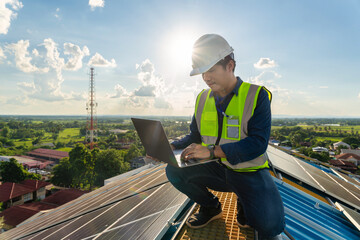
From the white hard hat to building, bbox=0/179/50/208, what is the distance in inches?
963

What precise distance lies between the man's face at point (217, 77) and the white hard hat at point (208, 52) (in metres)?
0.08

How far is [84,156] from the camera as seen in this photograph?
23.8m

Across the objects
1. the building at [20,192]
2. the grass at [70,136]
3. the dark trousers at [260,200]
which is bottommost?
the grass at [70,136]

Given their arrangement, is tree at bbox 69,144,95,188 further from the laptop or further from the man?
the man

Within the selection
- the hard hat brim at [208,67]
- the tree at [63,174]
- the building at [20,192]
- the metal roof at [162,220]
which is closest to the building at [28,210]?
the building at [20,192]

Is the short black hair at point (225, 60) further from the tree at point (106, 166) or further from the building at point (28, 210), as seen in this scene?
the tree at point (106, 166)

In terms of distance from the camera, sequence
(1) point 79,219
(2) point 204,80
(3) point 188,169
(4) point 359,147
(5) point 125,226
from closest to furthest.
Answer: (2) point 204,80 → (3) point 188,169 → (5) point 125,226 → (1) point 79,219 → (4) point 359,147

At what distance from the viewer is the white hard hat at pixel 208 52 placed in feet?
6.49

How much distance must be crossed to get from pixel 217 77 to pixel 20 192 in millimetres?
25602

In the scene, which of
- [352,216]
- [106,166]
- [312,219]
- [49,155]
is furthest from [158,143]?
[49,155]

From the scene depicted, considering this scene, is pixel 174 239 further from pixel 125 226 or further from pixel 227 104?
pixel 227 104

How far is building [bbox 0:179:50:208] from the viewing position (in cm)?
1887

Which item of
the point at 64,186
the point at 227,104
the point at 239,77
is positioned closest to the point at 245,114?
the point at 227,104

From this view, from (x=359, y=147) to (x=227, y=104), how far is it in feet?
276
